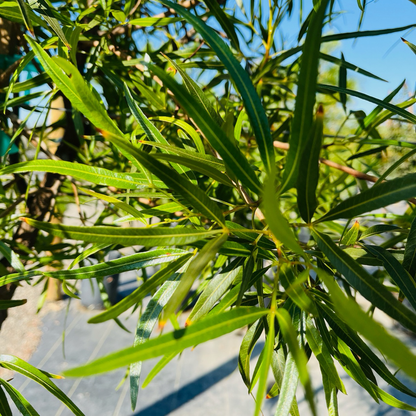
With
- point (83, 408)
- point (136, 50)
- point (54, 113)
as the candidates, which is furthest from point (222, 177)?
point (83, 408)

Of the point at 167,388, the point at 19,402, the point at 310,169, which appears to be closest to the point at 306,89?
the point at 310,169

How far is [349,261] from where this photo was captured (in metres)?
0.18

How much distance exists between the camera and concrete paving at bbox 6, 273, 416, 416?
60.4 inches

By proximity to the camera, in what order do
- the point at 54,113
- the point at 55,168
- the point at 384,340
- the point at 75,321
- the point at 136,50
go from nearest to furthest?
the point at 384,340 < the point at 55,168 < the point at 136,50 < the point at 54,113 < the point at 75,321

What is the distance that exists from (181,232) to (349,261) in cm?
10

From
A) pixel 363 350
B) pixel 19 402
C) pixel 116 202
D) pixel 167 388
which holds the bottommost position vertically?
pixel 167 388

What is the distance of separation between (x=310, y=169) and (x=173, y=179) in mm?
75

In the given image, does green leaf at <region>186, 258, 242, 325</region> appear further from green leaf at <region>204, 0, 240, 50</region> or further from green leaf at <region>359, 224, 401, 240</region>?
green leaf at <region>204, 0, 240, 50</region>

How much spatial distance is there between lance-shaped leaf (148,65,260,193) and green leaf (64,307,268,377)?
8 cm

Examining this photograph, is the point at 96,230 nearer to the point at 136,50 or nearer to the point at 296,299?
the point at 296,299

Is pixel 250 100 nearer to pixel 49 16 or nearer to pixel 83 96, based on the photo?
pixel 83 96

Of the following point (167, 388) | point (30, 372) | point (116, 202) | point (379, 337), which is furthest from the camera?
point (167, 388)

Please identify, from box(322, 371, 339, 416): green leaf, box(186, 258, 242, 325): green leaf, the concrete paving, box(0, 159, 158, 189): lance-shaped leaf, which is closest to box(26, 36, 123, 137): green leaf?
box(0, 159, 158, 189): lance-shaped leaf

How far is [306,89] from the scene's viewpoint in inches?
6.0
